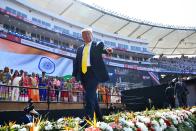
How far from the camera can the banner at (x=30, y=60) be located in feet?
57.2

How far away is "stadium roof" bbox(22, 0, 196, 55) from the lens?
4439cm

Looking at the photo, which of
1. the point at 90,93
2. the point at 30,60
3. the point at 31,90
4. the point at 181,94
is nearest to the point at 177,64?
the point at 30,60

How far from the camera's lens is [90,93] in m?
5.36

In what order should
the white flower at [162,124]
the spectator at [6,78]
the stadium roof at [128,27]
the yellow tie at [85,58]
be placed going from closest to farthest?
the white flower at [162,124], the yellow tie at [85,58], the spectator at [6,78], the stadium roof at [128,27]

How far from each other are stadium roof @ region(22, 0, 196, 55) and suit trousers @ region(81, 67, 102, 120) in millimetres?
36467

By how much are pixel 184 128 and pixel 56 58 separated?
649 inches

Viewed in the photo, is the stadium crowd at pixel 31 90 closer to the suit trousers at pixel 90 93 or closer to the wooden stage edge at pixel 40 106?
the wooden stage edge at pixel 40 106

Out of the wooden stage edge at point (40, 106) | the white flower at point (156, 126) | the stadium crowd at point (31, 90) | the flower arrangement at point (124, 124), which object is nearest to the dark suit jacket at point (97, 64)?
the flower arrangement at point (124, 124)

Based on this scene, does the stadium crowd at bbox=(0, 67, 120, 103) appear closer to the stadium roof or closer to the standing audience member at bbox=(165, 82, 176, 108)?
the standing audience member at bbox=(165, 82, 176, 108)

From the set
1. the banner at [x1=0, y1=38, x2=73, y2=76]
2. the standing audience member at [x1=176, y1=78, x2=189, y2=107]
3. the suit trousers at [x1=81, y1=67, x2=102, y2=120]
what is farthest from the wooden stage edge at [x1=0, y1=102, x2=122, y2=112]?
the banner at [x1=0, y1=38, x2=73, y2=76]

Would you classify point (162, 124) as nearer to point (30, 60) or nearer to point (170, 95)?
point (170, 95)

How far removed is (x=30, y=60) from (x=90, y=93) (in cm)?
1442

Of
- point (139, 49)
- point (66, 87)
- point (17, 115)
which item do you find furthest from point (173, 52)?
point (17, 115)

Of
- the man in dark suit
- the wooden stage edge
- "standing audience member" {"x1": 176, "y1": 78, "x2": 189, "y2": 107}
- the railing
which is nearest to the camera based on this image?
the man in dark suit
